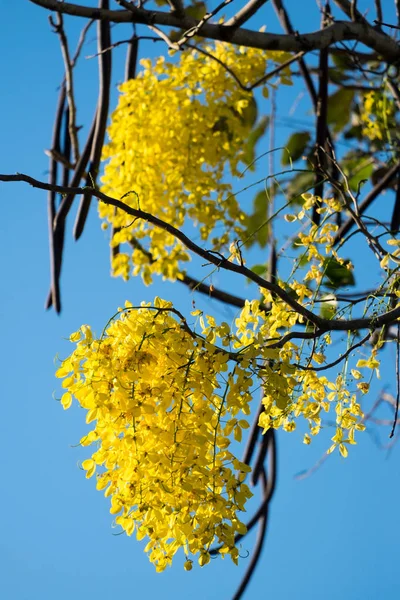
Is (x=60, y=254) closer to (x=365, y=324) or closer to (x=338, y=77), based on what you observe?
(x=365, y=324)

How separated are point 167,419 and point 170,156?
1.17 meters

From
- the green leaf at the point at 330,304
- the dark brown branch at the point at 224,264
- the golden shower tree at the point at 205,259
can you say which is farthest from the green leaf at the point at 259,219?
the dark brown branch at the point at 224,264

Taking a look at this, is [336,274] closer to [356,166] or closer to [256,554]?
[256,554]

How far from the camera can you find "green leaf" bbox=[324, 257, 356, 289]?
1.36 metres

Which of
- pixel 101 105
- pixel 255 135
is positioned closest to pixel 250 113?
pixel 255 135

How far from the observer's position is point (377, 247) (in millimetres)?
1273

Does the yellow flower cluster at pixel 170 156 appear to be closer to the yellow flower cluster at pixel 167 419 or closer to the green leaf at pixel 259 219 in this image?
the green leaf at pixel 259 219

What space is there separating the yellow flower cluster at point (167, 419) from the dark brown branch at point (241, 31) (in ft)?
2.48

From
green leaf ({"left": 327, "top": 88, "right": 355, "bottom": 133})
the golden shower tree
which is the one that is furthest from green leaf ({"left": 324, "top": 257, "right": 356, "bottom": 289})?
green leaf ({"left": 327, "top": 88, "right": 355, "bottom": 133})

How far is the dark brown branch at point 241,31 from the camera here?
162cm

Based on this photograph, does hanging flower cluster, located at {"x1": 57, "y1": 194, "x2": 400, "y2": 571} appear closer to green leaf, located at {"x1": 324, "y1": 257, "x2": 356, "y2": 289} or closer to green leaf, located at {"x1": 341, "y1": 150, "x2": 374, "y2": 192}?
green leaf, located at {"x1": 324, "y1": 257, "x2": 356, "y2": 289}

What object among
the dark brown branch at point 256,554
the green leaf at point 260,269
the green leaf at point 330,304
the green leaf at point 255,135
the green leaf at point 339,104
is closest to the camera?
the green leaf at point 330,304

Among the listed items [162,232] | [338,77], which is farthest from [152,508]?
[338,77]

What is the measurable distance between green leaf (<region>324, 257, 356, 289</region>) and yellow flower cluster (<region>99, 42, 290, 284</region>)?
0.99 ft
